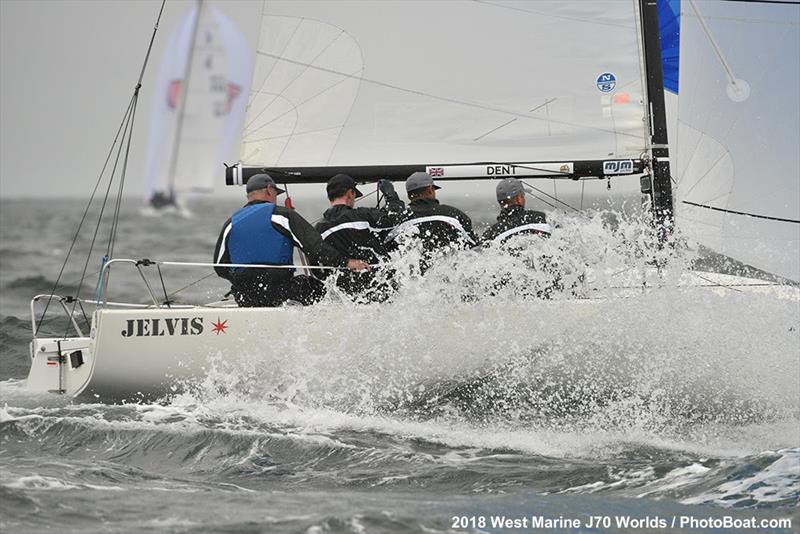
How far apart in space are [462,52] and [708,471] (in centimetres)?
318

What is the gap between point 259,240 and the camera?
18.6 feet

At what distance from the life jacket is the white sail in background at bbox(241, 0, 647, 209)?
816 mm

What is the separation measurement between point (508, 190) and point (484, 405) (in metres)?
1.08

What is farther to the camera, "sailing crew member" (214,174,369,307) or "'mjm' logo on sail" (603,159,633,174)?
"'mjm' logo on sail" (603,159,633,174)

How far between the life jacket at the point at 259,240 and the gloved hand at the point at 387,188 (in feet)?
2.13

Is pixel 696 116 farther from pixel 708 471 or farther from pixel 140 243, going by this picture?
pixel 140 243

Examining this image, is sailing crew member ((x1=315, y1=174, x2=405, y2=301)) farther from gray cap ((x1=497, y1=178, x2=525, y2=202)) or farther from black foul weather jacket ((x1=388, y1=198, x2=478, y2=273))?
gray cap ((x1=497, y1=178, x2=525, y2=202))

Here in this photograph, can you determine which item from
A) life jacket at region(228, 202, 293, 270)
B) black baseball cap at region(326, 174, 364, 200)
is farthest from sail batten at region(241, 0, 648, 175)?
life jacket at region(228, 202, 293, 270)

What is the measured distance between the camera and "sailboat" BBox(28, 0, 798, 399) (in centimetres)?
631

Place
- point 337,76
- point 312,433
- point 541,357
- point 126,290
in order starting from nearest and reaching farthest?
point 312,433 < point 541,357 < point 337,76 < point 126,290

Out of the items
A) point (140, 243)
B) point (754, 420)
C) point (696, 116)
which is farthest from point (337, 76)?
point (140, 243)

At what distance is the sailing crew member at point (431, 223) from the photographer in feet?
18.4

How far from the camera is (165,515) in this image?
3.61m

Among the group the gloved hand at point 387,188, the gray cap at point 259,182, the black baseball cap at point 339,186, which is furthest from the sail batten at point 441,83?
the black baseball cap at point 339,186
